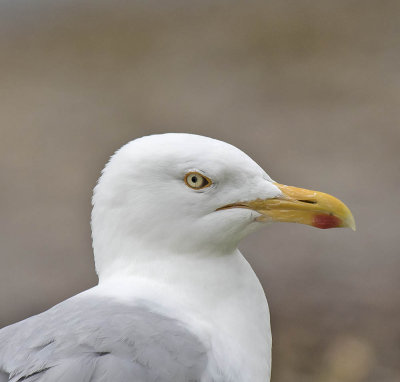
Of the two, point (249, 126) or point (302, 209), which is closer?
point (302, 209)

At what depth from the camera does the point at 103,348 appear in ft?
6.04

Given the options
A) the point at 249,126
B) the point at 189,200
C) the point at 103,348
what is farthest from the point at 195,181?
the point at 249,126

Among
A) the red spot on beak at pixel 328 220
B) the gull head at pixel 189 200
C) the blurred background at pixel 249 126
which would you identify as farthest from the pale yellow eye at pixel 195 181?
the blurred background at pixel 249 126

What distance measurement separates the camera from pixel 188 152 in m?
2.01

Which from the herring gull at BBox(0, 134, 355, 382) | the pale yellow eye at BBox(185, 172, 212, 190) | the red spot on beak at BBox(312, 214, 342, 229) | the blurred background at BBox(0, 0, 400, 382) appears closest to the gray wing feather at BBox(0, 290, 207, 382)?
the herring gull at BBox(0, 134, 355, 382)

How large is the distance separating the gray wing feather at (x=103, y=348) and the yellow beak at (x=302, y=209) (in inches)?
13.3

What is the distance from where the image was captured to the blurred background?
14.9ft

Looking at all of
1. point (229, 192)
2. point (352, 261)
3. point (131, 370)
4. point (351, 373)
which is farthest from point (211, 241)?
point (352, 261)

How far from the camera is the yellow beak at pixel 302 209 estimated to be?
206 cm

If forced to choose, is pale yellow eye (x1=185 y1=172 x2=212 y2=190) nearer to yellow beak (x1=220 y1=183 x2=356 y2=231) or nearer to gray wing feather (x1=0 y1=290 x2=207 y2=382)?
yellow beak (x1=220 y1=183 x2=356 y2=231)

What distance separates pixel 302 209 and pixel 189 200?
0.27 meters

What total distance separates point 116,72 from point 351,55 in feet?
7.25

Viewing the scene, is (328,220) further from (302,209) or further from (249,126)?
(249,126)

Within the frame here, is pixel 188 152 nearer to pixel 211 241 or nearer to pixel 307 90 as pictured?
pixel 211 241
